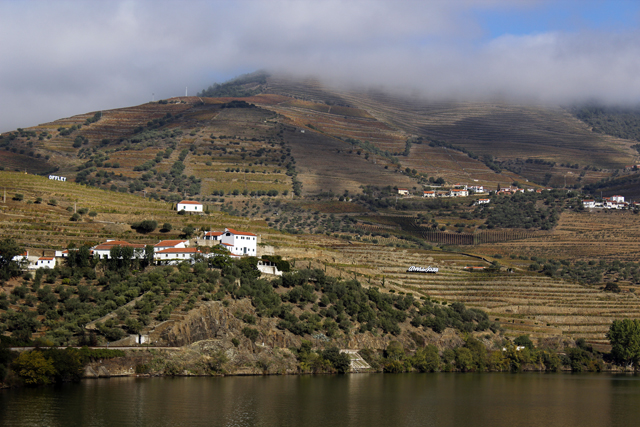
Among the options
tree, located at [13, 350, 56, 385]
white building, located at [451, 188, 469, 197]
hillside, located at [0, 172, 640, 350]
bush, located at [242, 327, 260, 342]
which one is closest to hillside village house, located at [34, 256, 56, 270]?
hillside, located at [0, 172, 640, 350]

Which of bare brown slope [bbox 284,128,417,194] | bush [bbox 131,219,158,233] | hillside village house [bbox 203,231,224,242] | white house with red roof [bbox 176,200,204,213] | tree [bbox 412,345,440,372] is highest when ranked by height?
bare brown slope [bbox 284,128,417,194]

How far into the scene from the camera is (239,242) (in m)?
87.6

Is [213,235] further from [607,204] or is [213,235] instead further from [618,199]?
[618,199]

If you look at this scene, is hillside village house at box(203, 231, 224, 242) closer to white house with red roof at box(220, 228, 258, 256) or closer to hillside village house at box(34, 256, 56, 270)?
white house with red roof at box(220, 228, 258, 256)

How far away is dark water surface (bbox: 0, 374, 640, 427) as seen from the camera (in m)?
47.0

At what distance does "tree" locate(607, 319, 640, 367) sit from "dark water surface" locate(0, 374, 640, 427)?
20.6 metres

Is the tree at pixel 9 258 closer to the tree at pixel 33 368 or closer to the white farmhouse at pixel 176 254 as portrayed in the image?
the white farmhouse at pixel 176 254

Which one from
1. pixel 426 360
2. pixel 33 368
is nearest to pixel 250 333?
pixel 33 368

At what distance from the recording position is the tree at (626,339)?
88.9 m

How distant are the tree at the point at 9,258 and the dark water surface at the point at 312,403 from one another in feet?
65.7

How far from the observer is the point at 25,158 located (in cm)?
16650

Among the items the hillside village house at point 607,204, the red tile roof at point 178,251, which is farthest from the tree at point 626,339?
the hillside village house at point 607,204

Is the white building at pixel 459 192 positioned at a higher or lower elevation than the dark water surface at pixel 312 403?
higher

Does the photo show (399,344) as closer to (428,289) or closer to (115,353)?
(428,289)
